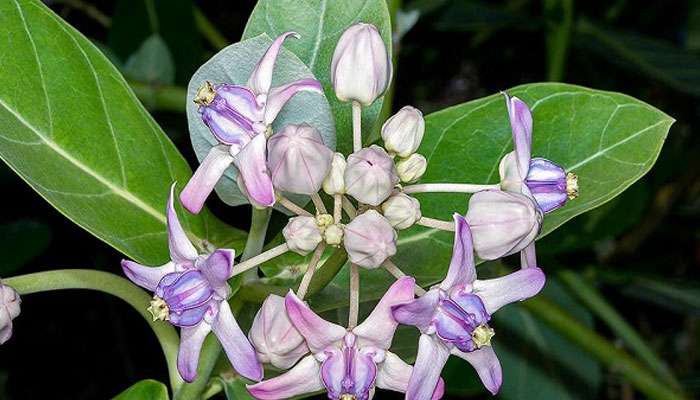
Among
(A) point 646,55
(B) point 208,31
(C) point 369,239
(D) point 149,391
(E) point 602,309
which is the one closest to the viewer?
(C) point 369,239

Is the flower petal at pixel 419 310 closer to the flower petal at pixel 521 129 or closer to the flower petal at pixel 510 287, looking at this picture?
the flower petal at pixel 510 287

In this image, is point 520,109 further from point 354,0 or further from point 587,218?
point 587,218

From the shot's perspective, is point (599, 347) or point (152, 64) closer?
point (599, 347)

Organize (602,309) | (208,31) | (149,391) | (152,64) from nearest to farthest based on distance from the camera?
(149,391) → (152,64) → (602,309) → (208,31)

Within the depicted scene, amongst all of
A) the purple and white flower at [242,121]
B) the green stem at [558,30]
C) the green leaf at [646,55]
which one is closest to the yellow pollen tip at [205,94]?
the purple and white flower at [242,121]

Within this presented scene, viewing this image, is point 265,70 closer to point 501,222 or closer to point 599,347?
point 501,222

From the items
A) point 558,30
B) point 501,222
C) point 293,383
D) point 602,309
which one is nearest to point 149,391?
point 293,383

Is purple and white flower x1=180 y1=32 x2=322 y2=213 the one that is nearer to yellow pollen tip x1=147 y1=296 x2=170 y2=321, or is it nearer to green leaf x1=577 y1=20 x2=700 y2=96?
yellow pollen tip x1=147 y1=296 x2=170 y2=321

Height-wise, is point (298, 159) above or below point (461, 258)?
above
